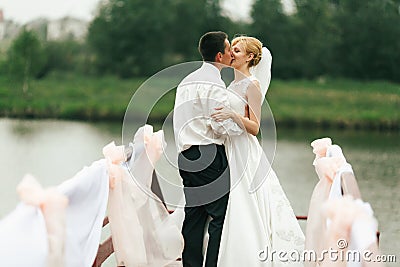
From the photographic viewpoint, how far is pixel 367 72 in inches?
985

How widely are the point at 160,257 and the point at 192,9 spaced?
74.2 ft

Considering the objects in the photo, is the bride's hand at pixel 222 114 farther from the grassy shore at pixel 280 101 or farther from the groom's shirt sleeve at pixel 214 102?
the grassy shore at pixel 280 101

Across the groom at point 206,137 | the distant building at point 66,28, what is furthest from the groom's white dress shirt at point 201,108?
the distant building at point 66,28

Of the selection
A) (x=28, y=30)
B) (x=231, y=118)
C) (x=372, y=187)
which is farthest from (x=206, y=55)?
(x=28, y=30)

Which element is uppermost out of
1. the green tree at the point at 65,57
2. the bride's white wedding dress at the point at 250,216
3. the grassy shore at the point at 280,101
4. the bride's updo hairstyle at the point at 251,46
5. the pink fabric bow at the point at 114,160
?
the bride's updo hairstyle at the point at 251,46

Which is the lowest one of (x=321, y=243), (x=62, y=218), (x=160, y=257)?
(x=160, y=257)

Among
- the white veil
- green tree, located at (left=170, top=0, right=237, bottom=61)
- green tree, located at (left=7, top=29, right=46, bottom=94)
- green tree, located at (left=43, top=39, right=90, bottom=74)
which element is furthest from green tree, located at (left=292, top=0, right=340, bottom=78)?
the white veil

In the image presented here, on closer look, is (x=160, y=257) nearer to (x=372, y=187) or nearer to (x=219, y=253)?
(x=219, y=253)

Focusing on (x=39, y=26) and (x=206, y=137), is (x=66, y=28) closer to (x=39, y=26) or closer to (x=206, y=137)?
(x=39, y=26)

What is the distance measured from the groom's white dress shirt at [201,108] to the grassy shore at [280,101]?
1576cm

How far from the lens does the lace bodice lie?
3.90 meters

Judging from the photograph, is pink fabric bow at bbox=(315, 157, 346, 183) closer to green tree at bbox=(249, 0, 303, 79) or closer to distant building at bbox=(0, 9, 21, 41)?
green tree at bbox=(249, 0, 303, 79)

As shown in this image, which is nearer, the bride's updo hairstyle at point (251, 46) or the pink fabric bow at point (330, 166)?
the pink fabric bow at point (330, 166)

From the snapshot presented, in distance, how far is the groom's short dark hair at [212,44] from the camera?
12.5 ft
